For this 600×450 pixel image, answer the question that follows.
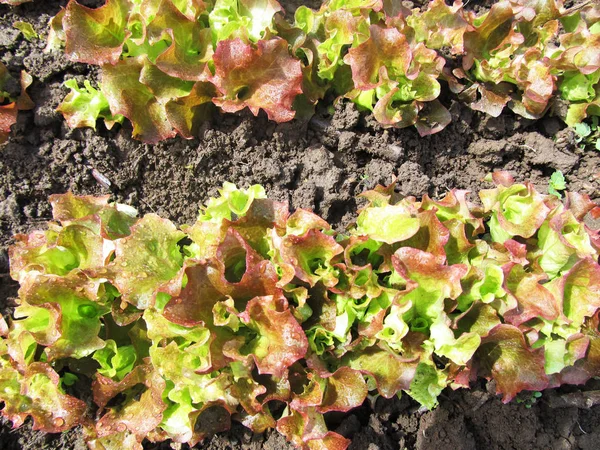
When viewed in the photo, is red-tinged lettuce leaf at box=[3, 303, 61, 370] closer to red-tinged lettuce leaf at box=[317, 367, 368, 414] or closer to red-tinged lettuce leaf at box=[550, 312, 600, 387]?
red-tinged lettuce leaf at box=[317, 367, 368, 414]

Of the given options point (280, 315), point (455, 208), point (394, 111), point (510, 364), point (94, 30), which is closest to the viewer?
point (280, 315)

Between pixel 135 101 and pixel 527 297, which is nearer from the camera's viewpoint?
pixel 527 297

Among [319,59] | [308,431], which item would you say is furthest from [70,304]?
[319,59]

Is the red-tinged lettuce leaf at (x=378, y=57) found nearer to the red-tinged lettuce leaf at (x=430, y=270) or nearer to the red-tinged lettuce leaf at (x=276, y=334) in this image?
the red-tinged lettuce leaf at (x=430, y=270)

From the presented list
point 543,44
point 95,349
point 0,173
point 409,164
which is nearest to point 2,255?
point 0,173

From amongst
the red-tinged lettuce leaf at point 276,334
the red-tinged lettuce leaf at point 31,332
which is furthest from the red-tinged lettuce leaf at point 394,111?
the red-tinged lettuce leaf at point 31,332

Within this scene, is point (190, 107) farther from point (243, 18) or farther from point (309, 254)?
point (309, 254)

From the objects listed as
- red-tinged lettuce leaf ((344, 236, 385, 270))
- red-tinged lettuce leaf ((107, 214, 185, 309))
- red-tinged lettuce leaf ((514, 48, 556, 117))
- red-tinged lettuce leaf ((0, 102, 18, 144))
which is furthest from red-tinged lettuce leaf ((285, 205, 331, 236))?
red-tinged lettuce leaf ((0, 102, 18, 144))
